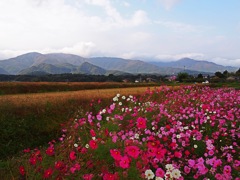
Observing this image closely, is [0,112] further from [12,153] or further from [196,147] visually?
[196,147]

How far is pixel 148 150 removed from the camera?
183 inches

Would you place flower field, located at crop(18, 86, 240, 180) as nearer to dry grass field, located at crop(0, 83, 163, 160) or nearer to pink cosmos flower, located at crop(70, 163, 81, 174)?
pink cosmos flower, located at crop(70, 163, 81, 174)

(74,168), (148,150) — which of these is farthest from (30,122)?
(74,168)

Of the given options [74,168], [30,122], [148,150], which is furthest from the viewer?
[30,122]

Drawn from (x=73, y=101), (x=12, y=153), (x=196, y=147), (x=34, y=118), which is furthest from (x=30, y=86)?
(x=196, y=147)

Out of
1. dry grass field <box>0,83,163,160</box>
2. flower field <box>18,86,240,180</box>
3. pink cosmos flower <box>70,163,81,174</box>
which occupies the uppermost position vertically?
pink cosmos flower <box>70,163,81,174</box>

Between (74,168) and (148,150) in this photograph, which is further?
(148,150)

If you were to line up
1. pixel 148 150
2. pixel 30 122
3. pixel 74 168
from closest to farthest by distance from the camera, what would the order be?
pixel 74 168, pixel 148 150, pixel 30 122

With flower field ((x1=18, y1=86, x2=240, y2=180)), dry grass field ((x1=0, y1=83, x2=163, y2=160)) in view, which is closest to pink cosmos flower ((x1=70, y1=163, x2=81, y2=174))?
flower field ((x1=18, y1=86, x2=240, y2=180))

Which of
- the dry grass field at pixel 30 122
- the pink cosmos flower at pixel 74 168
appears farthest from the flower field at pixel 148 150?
the dry grass field at pixel 30 122

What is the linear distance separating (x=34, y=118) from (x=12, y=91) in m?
15.5

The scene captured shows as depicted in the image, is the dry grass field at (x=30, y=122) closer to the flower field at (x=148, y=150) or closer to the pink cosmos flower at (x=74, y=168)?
the flower field at (x=148, y=150)

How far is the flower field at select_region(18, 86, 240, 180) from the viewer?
394 cm

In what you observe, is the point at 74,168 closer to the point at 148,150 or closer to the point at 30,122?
the point at 148,150
